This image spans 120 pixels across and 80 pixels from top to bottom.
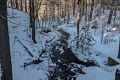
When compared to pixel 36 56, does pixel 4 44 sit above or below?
above

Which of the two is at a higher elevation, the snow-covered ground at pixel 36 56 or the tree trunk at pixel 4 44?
the tree trunk at pixel 4 44

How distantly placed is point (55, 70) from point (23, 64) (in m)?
2.44

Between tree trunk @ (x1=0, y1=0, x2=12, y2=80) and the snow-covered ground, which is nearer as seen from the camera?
tree trunk @ (x1=0, y1=0, x2=12, y2=80)

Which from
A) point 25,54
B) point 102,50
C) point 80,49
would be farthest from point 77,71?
point 102,50

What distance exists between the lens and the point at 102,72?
50.9ft

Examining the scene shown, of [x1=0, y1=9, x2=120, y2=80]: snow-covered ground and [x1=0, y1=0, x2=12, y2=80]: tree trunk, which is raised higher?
[x1=0, y1=0, x2=12, y2=80]: tree trunk

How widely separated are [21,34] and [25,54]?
17.8 feet

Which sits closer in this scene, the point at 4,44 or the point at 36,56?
the point at 4,44

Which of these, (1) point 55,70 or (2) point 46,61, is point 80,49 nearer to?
(2) point 46,61

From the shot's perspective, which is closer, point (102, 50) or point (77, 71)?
point (77, 71)

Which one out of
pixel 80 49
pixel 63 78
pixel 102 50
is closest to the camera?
pixel 63 78

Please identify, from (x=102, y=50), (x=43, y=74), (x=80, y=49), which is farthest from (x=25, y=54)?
(x=102, y=50)

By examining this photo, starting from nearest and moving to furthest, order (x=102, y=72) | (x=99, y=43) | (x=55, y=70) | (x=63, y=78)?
(x=63, y=78) < (x=55, y=70) < (x=102, y=72) < (x=99, y=43)

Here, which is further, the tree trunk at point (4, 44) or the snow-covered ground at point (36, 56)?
the snow-covered ground at point (36, 56)
